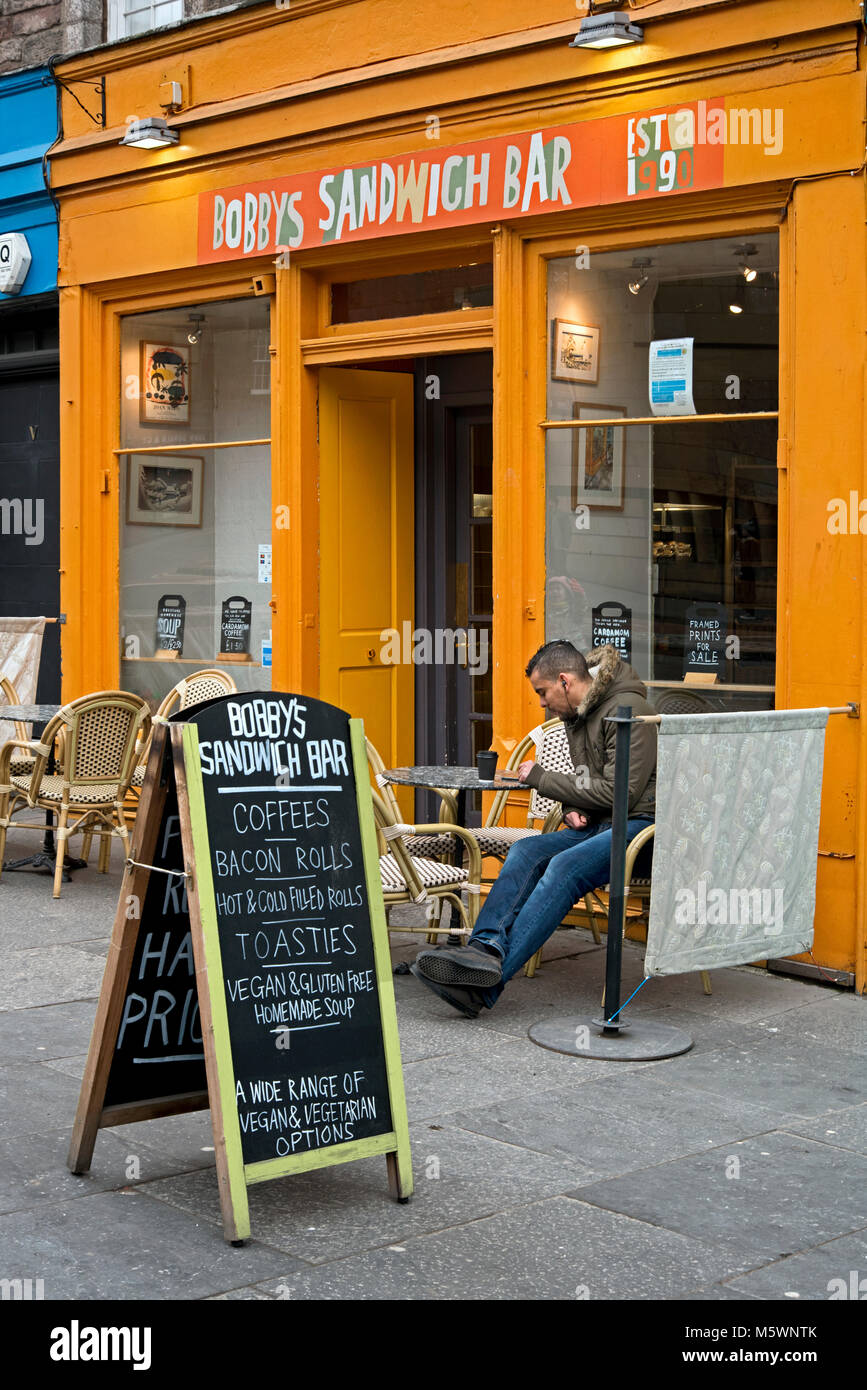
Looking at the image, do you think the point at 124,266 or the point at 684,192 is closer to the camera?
the point at 684,192

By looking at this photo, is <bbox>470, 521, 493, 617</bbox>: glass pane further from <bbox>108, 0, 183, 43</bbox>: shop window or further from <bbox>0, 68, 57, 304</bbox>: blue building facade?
<bbox>108, 0, 183, 43</bbox>: shop window

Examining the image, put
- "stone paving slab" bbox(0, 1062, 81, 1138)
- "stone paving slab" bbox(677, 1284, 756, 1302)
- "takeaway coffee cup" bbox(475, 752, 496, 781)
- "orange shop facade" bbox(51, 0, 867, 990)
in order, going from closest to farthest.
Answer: "stone paving slab" bbox(677, 1284, 756, 1302) < "stone paving slab" bbox(0, 1062, 81, 1138) < "takeaway coffee cup" bbox(475, 752, 496, 781) < "orange shop facade" bbox(51, 0, 867, 990)

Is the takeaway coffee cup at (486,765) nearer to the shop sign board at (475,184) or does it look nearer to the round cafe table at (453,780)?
the round cafe table at (453,780)

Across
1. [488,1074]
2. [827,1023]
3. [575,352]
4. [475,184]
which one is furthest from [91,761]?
[827,1023]

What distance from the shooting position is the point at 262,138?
9539 millimetres

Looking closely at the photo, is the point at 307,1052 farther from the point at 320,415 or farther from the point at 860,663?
the point at 320,415

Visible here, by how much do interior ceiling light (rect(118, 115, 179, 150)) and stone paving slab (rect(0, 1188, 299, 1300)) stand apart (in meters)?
7.35

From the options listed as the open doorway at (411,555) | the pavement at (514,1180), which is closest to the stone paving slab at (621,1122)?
the pavement at (514,1180)

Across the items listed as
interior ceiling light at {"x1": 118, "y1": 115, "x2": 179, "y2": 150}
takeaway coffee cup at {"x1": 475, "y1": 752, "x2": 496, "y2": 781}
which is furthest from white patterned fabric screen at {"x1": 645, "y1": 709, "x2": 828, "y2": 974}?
interior ceiling light at {"x1": 118, "y1": 115, "x2": 179, "y2": 150}

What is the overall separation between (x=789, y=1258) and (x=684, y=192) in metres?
5.07

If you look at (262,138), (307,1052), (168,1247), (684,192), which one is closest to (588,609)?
(684,192)

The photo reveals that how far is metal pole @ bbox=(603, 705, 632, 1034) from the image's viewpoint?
237 inches

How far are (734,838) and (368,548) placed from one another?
4201mm

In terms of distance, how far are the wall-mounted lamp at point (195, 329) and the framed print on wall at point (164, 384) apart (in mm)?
81
